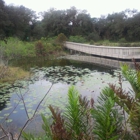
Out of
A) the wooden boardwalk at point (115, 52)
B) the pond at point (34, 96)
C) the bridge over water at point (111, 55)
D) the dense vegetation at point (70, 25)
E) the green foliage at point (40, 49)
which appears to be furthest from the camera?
the dense vegetation at point (70, 25)

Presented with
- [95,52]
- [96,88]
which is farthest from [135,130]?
[95,52]

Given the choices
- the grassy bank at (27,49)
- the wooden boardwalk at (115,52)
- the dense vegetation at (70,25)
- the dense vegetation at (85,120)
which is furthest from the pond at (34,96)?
the dense vegetation at (70,25)

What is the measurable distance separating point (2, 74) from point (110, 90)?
7.15m

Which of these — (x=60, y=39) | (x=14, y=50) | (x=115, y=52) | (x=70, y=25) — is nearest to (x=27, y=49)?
(x=14, y=50)

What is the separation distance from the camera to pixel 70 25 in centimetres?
2792

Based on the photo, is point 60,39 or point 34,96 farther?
point 60,39

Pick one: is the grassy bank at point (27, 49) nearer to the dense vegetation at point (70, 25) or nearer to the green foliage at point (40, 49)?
the green foliage at point (40, 49)

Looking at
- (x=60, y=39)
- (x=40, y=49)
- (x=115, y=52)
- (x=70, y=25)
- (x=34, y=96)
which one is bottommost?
(x=34, y=96)

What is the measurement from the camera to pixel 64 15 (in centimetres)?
2700

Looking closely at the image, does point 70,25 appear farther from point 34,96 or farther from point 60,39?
point 34,96

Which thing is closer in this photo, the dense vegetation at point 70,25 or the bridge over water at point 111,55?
the bridge over water at point 111,55

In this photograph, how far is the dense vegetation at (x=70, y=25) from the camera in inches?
911

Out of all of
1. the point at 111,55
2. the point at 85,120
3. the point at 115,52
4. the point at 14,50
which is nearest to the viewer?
the point at 85,120

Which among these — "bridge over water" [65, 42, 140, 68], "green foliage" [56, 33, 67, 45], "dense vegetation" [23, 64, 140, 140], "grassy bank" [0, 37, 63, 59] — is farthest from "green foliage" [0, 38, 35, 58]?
"dense vegetation" [23, 64, 140, 140]
